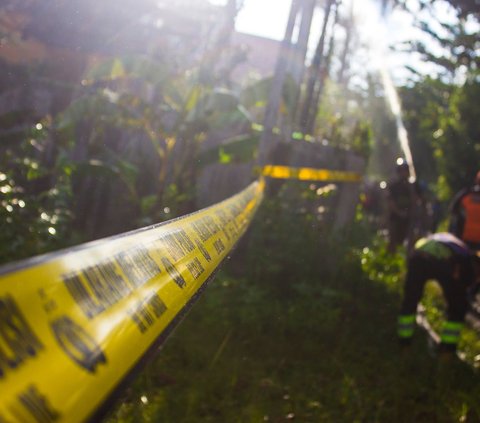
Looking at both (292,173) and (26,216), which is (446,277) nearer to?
(292,173)

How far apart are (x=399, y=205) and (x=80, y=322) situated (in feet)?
31.3

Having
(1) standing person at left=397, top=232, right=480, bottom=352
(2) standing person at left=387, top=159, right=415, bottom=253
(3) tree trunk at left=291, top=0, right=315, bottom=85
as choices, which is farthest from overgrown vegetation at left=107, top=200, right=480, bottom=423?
(3) tree trunk at left=291, top=0, right=315, bottom=85

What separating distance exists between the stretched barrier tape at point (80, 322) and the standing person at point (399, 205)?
8.71m

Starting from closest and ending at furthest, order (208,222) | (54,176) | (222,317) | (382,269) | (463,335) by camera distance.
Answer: (208,222), (222,317), (463,335), (382,269), (54,176)

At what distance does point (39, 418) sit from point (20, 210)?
5588mm

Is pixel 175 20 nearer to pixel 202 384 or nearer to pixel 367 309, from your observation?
pixel 367 309

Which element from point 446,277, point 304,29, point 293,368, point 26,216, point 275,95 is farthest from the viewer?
point 304,29

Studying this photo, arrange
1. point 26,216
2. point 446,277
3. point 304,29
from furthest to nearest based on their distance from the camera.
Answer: point 304,29 < point 26,216 < point 446,277

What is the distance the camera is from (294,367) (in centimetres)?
507

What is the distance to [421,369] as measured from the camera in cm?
541

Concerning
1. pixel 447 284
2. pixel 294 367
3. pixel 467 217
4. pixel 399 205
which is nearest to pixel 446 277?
pixel 447 284

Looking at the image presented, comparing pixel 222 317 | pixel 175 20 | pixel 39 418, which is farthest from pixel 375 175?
pixel 39 418

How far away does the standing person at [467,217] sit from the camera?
643cm

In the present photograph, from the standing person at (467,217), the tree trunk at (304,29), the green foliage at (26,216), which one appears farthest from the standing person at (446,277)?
the tree trunk at (304,29)
